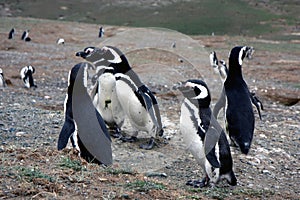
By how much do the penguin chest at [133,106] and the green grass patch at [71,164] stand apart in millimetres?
1978

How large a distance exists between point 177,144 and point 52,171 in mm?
2726

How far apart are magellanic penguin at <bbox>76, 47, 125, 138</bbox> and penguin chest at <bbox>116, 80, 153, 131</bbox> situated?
0.09 metres

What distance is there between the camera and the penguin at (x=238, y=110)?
20.3ft

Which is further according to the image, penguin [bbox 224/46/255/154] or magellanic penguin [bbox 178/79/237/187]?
penguin [bbox 224/46/255/154]

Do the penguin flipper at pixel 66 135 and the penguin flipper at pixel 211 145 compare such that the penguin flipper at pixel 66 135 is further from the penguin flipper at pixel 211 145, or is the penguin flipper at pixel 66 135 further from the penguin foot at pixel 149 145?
the penguin foot at pixel 149 145

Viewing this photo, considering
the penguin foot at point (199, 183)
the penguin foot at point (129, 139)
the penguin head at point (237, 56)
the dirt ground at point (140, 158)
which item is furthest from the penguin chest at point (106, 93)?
the penguin foot at point (199, 183)

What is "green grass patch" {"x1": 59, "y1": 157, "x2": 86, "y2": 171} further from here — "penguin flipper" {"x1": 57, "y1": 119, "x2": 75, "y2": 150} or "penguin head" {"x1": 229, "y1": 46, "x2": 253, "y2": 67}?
"penguin head" {"x1": 229, "y1": 46, "x2": 253, "y2": 67}

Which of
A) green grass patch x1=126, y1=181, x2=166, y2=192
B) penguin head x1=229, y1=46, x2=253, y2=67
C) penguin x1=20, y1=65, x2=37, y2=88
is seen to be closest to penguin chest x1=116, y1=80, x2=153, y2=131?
penguin head x1=229, y1=46, x2=253, y2=67

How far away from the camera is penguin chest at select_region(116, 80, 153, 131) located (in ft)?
20.4

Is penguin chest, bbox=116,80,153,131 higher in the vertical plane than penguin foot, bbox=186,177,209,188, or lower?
higher

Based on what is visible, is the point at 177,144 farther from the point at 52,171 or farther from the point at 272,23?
the point at 272,23

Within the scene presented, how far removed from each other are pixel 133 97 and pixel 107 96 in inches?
14.8

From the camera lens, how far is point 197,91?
16.5ft

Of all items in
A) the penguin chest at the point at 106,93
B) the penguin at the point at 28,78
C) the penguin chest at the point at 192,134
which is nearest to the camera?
the penguin chest at the point at 192,134
